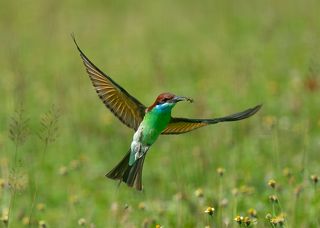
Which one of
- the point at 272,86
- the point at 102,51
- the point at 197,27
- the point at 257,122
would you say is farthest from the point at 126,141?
the point at 197,27

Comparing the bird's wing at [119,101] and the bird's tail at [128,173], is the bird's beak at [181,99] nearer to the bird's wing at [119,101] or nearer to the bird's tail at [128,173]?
the bird's wing at [119,101]

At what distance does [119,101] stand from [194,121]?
12.1 inches

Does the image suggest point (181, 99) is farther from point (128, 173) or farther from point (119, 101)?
point (128, 173)

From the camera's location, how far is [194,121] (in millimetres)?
2822

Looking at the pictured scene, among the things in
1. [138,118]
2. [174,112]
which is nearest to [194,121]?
[138,118]

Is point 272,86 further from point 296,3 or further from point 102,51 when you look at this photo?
point 296,3

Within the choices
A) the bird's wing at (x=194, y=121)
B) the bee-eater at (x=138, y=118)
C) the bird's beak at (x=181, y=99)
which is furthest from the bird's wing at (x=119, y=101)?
the bird's beak at (x=181, y=99)

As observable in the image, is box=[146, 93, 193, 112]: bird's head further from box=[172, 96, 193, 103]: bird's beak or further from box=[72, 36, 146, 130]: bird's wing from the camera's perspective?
box=[72, 36, 146, 130]: bird's wing

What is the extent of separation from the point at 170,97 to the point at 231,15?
8987 millimetres

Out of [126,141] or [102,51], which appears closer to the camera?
[126,141]

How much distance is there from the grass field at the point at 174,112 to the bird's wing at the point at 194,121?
0.50 m

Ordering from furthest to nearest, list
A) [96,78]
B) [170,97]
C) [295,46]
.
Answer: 1. [295,46]
2. [96,78]
3. [170,97]

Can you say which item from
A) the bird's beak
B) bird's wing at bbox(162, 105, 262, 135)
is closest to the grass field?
bird's wing at bbox(162, 105, 262, 135)

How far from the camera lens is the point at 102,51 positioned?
1049 centimetres
